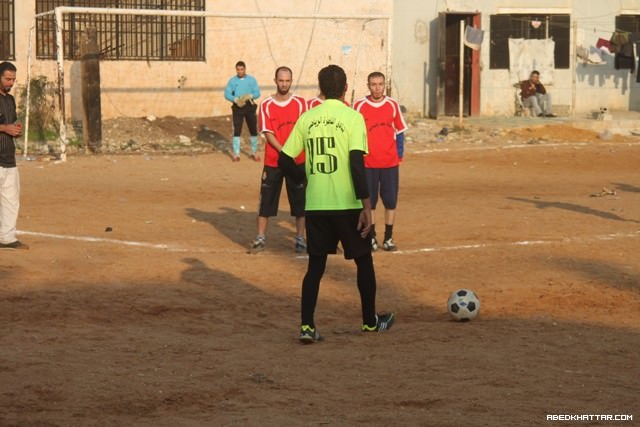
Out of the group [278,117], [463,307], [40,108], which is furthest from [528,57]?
[463,307]

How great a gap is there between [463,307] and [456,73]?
22.1 m

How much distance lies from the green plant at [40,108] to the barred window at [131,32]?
0.80m

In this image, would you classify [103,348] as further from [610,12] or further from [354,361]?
[610,12]

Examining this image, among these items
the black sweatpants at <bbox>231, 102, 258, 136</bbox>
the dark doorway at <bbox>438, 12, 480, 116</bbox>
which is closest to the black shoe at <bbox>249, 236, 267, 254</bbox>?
the black sweatpants at <bbox>231, 102, 258, 136</bbox>

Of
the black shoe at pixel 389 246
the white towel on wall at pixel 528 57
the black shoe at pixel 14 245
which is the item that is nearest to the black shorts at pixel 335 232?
the black shoe at pixel 389 246

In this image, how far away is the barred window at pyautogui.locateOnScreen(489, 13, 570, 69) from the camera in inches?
1222

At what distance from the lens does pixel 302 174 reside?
9.11 m

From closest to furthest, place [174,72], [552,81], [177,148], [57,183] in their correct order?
[57,183]
[177,148]
[174,72]
[552,81]

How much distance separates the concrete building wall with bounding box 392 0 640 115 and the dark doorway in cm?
28

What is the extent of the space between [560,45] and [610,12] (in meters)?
1.65

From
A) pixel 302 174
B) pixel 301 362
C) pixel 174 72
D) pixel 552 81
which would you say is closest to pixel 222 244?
pixel 302 174

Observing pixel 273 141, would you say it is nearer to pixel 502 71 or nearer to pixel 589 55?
pixel 502 71

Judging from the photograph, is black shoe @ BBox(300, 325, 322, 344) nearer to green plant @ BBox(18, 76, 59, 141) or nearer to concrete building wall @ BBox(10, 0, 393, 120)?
green plant @ BBox(18, 76, 59, 141)

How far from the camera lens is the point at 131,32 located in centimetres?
2711
